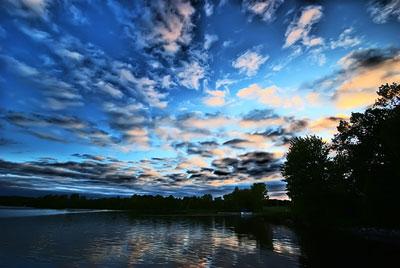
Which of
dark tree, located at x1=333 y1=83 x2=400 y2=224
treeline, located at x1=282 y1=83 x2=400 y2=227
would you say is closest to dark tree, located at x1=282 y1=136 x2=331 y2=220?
treeline, located at x1=282 y1=83 x2=400 y2=227

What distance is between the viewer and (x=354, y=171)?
208 ft

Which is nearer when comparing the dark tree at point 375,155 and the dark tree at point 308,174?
the dark tree at point 375,155

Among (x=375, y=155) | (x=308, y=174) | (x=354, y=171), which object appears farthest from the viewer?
(x=308, y=174)

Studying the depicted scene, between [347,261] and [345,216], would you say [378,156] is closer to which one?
[345,216]

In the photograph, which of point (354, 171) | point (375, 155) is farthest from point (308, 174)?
point (375, 155)

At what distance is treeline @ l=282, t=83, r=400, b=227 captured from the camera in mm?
50531

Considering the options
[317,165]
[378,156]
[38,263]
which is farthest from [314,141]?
[38,263]

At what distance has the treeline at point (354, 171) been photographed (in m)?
50.5

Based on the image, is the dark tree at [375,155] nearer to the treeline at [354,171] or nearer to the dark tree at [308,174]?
the treeline at [354,171]

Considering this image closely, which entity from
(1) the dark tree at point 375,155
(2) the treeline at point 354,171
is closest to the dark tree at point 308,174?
(2) the treeline at point 354,171

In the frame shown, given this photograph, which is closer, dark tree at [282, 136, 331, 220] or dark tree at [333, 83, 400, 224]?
dark tree at [333, 83, 400, 224]

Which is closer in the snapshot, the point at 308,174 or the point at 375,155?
the point at 375,155

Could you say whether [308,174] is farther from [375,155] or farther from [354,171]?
[375,155]

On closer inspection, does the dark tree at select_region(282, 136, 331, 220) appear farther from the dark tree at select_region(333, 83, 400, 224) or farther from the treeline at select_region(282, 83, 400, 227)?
the dark tree at select_region(333, 83, 400, 224)
